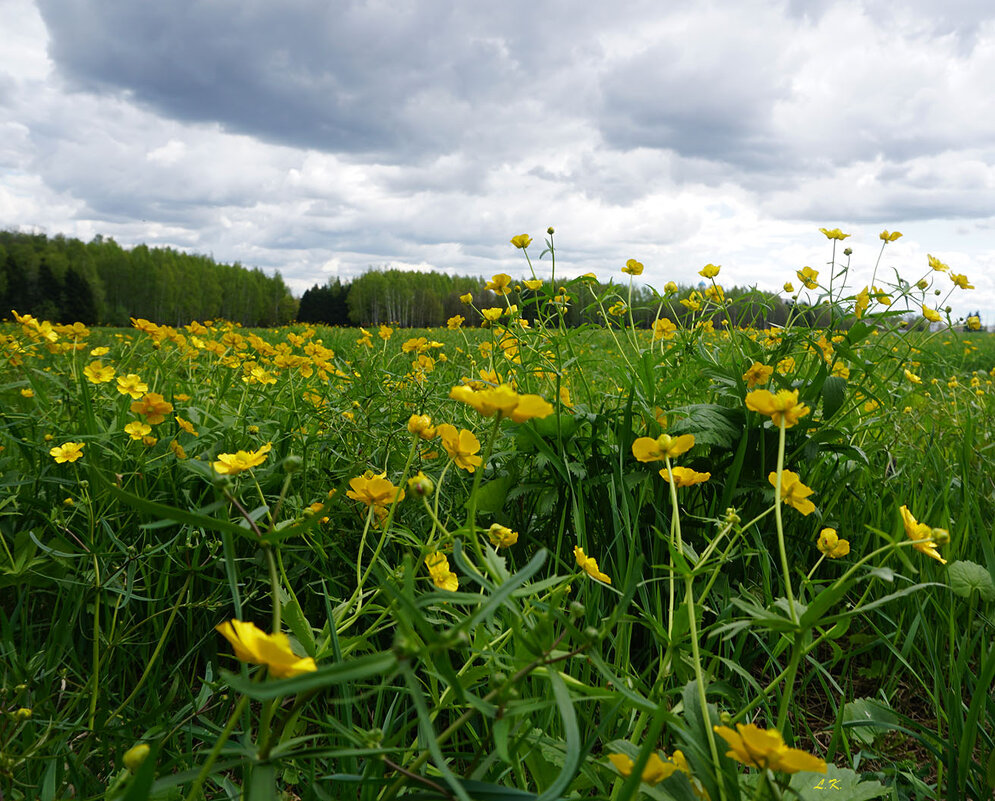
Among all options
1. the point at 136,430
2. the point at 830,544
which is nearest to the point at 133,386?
the point at 136,430

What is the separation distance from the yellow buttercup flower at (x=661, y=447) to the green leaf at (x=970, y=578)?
2.39 ft

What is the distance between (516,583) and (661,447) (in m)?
0.40

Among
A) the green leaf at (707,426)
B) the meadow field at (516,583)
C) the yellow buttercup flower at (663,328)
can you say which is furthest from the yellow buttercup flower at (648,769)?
the yellow buttercup flower at (663,328)

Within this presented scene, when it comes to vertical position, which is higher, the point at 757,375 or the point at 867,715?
the point at 757,375

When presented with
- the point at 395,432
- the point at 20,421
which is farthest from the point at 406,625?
the point at 20,421

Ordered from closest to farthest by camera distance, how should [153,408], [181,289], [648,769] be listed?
[648,769] < [153,408] < [181,289]

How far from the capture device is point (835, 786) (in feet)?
2.61

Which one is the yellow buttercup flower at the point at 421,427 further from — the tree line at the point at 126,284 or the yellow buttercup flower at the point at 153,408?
the tree line at the point at 126,284

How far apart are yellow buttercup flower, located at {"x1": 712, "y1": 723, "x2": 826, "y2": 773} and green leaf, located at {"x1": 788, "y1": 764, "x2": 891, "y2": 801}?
31 centimetres

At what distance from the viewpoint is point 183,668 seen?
1219mm

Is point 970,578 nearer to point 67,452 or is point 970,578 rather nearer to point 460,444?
point 460,444

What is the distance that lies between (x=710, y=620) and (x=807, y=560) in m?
0.38

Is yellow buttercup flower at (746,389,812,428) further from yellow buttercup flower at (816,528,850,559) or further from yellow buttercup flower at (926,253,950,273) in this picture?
yellow buttercup flower at (926,253,950,273)

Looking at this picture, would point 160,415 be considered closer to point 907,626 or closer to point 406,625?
point 406,625
